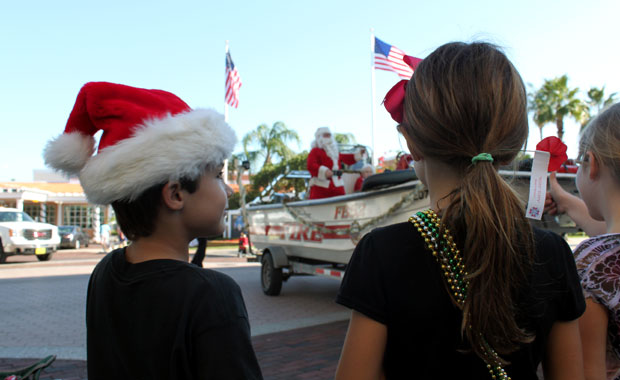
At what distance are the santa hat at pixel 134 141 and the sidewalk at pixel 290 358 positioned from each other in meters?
3.12

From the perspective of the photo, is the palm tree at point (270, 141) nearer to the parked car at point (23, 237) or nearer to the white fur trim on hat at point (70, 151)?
the parked car at point (23, 237)

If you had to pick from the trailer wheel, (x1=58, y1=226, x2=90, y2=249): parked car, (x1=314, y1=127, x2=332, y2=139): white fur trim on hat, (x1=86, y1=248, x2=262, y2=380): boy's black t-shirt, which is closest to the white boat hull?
the trailer wheel

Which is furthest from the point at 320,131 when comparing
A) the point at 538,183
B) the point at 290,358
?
the point at 538,183

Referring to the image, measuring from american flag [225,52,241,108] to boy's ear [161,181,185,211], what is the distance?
16.8 metres

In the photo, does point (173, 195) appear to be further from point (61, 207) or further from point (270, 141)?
point (61, 207)

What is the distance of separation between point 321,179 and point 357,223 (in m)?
1.96

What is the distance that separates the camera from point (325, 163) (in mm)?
8484

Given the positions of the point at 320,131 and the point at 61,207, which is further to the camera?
the point at 61,207

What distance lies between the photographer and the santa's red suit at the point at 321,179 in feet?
25.5

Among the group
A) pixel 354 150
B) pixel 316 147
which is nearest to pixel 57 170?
pixel 316 147

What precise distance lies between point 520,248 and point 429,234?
0.23 m

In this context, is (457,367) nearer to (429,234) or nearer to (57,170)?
(429,234)

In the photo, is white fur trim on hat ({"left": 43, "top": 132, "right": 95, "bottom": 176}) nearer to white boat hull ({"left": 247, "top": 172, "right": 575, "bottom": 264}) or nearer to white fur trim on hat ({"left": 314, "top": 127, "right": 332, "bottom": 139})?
white boat hull ({"left": 247, "top": 172, "right": 575, "bottom": 264})

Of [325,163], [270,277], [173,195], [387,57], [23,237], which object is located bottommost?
[270,277]
